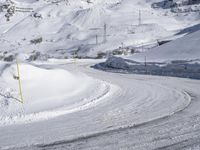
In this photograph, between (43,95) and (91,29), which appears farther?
(91,29)

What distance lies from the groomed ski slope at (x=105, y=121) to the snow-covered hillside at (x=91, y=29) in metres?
80.8

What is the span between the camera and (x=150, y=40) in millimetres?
114125

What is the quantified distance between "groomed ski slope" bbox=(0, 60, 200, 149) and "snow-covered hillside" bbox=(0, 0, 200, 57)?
80.8 m

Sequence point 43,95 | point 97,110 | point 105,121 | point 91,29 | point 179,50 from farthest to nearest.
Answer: point 91,29 → point 179,50 → point 43,95 → point 97,110 → point 105,121

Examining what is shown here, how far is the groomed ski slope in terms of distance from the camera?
10.3 meters

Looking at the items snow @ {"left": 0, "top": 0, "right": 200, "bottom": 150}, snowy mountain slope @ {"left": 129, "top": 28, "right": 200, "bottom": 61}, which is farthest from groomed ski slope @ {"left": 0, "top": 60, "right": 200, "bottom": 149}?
snowy mountain slope @ {"left": 129, "top": 28, "right": 200, "bottom": 61}

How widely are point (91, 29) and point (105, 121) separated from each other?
135966 millimetres

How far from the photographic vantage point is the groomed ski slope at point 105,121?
10344mm

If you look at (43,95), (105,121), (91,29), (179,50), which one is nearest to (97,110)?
(105,121)

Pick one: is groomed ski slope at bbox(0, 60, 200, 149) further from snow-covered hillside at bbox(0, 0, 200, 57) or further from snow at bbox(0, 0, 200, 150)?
snow-covered hillside at bbox(0, 0, 200, 57)

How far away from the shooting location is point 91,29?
148 metres

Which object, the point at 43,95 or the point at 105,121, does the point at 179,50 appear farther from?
the point at 105,121

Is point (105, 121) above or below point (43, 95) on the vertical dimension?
above

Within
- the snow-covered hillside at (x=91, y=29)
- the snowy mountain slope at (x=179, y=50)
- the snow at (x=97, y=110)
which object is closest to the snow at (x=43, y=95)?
the snow at (x=97, y=110)
